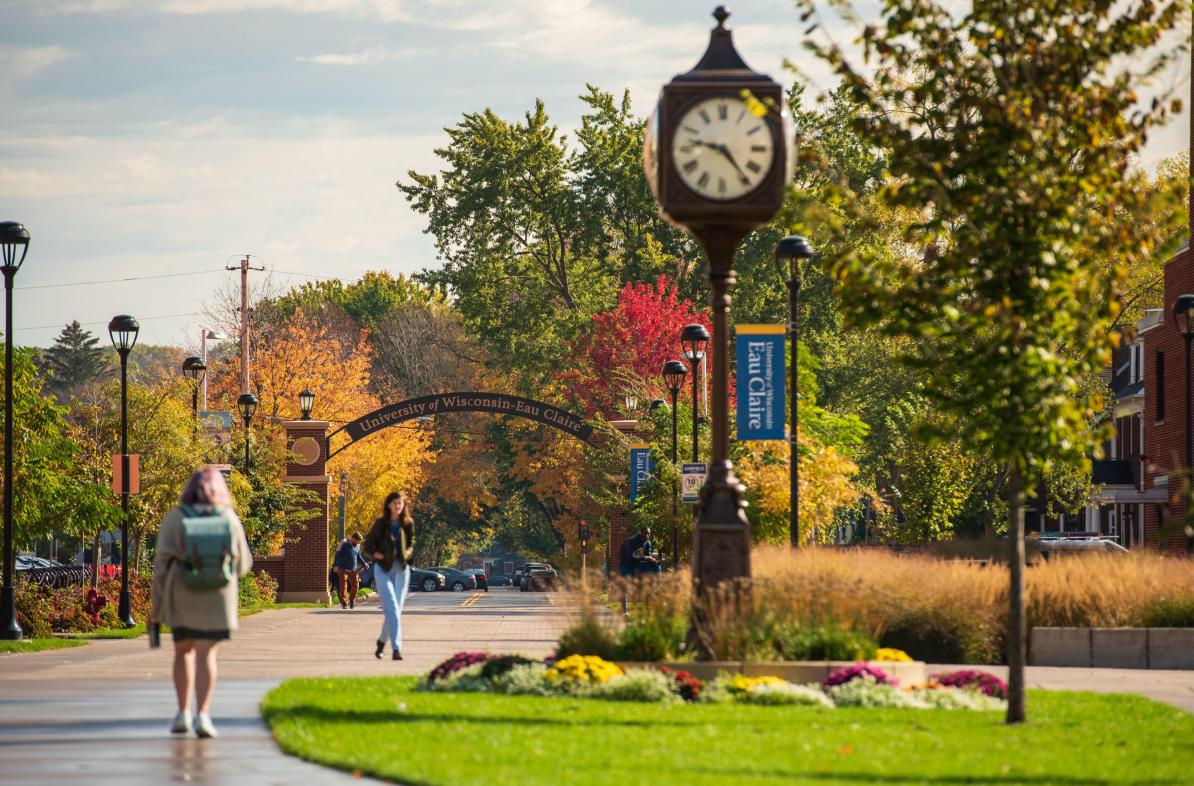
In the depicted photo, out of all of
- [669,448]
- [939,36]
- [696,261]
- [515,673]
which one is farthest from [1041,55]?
[696,261]

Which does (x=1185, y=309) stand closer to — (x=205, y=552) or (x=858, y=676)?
(x=858, y=676)

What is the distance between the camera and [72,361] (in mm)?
140875

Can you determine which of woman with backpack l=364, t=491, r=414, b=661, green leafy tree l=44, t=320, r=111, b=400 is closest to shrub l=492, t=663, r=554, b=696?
woman with backpack l=364, t=491, r=414, b=661

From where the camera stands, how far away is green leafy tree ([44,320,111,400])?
460 ft

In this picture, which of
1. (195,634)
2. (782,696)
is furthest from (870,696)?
(195,634)

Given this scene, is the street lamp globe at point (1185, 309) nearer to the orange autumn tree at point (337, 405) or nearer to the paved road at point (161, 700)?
the paved road at point (161, 700)

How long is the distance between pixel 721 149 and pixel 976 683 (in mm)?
5202

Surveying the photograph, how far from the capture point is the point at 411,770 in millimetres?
10664

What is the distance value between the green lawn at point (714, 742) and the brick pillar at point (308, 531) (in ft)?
122

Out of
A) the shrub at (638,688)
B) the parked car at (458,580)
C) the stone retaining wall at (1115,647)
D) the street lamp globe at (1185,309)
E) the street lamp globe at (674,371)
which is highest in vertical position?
the street lamp globe at (1185,309)

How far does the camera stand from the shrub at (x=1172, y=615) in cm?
2208

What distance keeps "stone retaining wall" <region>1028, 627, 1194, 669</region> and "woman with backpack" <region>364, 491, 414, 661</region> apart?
742 cm

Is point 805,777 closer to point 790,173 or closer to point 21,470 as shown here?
point 790,173

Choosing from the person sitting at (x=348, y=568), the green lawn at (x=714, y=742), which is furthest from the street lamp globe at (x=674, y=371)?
A: the green lawn at (x=714, y=742)
